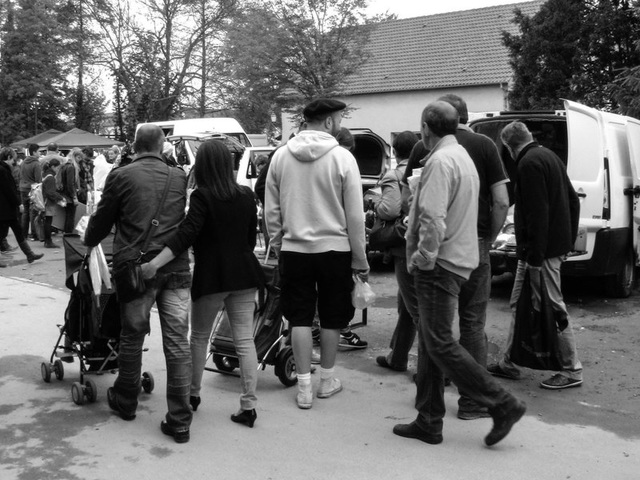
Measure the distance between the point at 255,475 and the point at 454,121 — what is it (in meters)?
2.21

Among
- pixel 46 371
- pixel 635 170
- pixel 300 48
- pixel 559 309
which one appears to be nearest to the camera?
pixel 559 309

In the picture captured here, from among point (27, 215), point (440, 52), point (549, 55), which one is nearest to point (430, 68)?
point (440, 52)

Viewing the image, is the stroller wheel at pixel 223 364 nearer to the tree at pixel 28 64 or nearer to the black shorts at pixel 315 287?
the black shorts at pixel 315 287

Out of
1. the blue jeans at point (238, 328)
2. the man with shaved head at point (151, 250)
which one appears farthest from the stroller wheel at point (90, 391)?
the blue jeans at point (238, 328)

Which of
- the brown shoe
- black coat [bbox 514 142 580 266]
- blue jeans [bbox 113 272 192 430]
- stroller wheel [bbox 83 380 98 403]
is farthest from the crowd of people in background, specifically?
the brown shoe

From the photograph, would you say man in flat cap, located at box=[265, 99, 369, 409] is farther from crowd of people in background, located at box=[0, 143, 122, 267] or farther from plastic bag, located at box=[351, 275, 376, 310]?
crowd of people in background, located at box=[0, 143, 122, 267]

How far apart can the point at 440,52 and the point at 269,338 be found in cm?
2928

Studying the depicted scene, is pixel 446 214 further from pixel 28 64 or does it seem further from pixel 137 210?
pixel 28 64

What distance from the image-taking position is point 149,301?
476 cm

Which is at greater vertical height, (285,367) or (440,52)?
(440,52)

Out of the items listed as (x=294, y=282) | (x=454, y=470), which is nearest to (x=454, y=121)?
(x=294, y=282)

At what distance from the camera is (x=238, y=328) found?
4.93 metres

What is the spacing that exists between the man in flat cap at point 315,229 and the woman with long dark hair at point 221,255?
0.29 metres

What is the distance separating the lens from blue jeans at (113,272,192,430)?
468 cm
